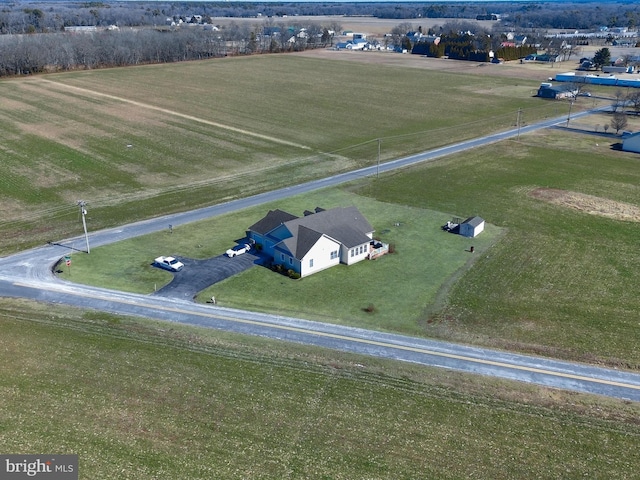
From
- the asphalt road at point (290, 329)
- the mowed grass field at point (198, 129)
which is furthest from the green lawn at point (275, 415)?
the mowed grass field at point (198, 129)

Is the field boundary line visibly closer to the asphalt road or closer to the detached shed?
the detached shed

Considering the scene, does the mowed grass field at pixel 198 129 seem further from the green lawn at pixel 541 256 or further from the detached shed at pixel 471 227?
the detached shed at pixel 471 227

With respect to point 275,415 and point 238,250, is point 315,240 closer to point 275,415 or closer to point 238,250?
point 238,250

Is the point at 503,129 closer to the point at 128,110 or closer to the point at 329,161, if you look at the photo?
the point at 329,161

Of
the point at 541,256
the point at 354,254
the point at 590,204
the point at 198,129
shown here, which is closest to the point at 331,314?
the point at 354,254

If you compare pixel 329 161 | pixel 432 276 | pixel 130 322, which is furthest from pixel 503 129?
pixel 130 322
